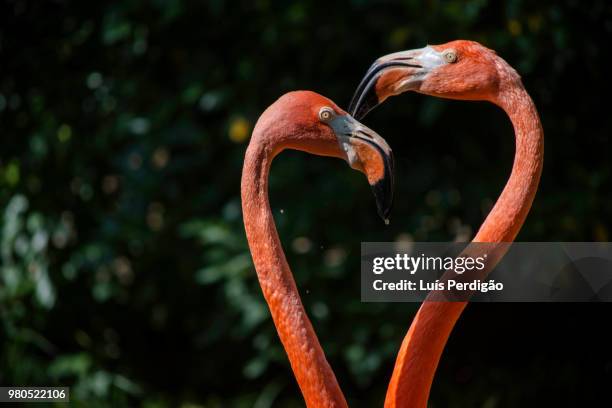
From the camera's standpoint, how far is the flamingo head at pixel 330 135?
1.81m

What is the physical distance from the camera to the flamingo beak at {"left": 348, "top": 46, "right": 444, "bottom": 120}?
1.90 meters

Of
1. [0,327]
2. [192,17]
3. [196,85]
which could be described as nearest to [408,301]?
[196,85]

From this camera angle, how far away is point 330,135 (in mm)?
1834

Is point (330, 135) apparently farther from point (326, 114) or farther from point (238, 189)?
point (238, 189)

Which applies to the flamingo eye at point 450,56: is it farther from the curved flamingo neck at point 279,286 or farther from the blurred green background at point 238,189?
the blurred green background at point 238,189

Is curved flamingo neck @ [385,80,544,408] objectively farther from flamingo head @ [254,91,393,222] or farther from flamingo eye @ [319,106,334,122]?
flamingo eye @ [319,106,334,122]

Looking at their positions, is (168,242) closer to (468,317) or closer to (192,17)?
(192,17)

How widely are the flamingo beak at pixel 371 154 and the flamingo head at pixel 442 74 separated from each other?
0.09 meters

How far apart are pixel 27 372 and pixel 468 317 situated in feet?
5.92

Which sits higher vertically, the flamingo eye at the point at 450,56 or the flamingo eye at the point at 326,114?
the flamingo eye at the point at 450,56

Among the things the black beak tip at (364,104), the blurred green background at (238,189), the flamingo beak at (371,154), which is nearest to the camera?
the flamingo beak at (371,154)

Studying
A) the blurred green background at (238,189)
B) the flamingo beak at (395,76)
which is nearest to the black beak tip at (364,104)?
the flamingo beak at (395,76)

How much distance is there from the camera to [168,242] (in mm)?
4055

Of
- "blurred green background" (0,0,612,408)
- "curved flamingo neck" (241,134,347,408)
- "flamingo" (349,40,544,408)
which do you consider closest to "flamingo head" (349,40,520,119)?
"flamingo" (349,40,544,408)
